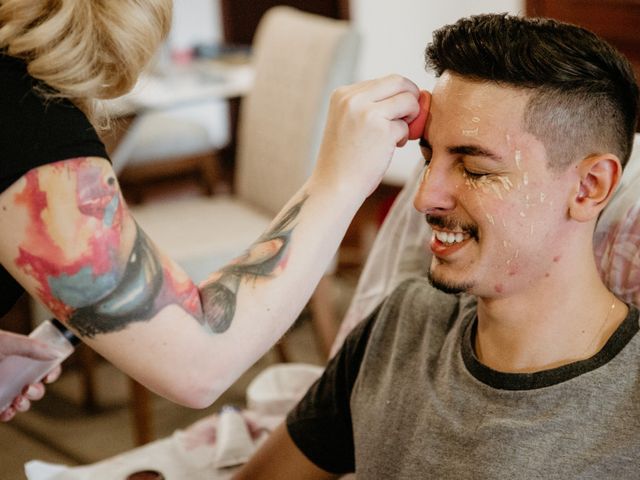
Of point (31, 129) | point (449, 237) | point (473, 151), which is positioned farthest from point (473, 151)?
point (31, 129)

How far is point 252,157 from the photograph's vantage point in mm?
2969

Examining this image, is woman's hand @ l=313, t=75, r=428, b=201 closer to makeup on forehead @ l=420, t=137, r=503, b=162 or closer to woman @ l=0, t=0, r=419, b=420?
woman @ l=0, t=0, r=419, b=420

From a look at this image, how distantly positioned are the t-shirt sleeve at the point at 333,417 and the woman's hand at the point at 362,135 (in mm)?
461

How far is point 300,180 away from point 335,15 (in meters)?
2.28

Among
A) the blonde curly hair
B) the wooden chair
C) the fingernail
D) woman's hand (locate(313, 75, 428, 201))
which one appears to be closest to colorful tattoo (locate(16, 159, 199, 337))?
the blonde curly hair

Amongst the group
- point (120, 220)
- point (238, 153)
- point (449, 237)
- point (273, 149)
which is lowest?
point (238, 153)

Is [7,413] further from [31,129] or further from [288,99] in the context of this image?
[288,99]

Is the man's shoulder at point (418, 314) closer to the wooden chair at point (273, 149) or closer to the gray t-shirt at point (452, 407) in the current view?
the gray t-shirt at point (452, 407)

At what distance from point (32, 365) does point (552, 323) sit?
0.71m

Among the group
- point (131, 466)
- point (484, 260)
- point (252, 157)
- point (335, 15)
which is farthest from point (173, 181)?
point (484, 260)

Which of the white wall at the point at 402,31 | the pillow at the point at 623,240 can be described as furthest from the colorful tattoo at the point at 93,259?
the white wall at the point at 402,31

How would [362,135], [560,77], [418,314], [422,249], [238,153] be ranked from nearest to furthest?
1. [362,135]
2. [560,77]
3. [418,314]
4. [422,249]
5. [238,153]

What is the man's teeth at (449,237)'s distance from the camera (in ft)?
4.24

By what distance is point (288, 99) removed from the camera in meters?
2.78
